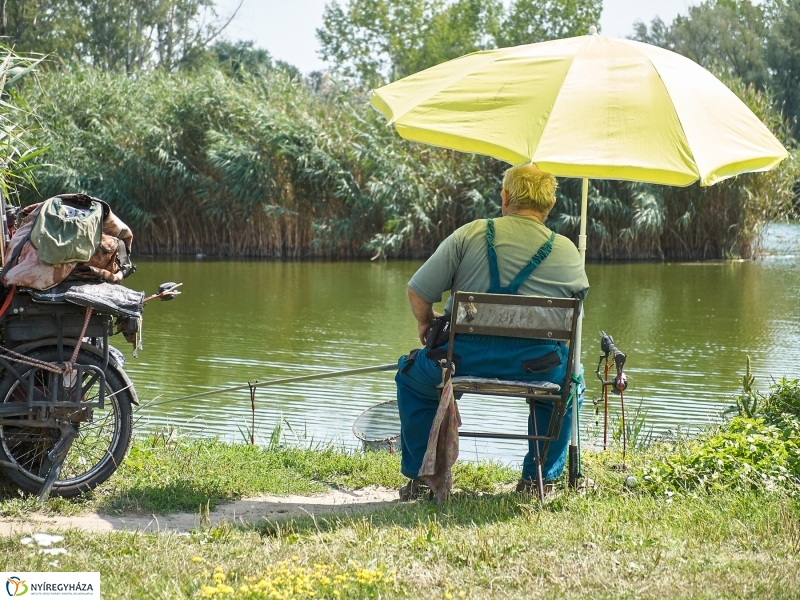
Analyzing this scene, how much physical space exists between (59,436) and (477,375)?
1750 mm

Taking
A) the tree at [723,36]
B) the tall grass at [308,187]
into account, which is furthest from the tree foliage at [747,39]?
the tall grass at [308,187]

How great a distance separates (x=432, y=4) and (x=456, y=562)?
58.0m

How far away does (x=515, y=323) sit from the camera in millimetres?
4262

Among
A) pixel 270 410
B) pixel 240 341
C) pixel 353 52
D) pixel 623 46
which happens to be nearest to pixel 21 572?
pixel 623 46

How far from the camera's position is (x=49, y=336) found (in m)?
4.49

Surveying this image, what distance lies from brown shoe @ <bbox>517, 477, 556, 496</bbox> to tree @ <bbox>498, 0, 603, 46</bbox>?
5287 centimetres

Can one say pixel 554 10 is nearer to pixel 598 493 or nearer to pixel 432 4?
pixel 432 4

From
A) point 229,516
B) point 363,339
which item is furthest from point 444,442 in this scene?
point 363,339

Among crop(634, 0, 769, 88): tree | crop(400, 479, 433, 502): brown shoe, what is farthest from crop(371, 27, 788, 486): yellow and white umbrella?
crop(634, 0, 769, 88): tree

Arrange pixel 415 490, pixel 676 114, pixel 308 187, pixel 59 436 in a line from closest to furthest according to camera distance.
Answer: pixel 676 114 → pixel 59 436 → pixel 415 490 → pixel 308 187

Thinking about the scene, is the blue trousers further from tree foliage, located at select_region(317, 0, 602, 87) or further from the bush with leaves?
tree foliage, located at select_region(317, 0, 602, 87)

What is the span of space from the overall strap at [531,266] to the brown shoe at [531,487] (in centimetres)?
84

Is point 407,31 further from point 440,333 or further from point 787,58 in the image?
point 440,333

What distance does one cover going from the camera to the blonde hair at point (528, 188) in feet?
14.9
